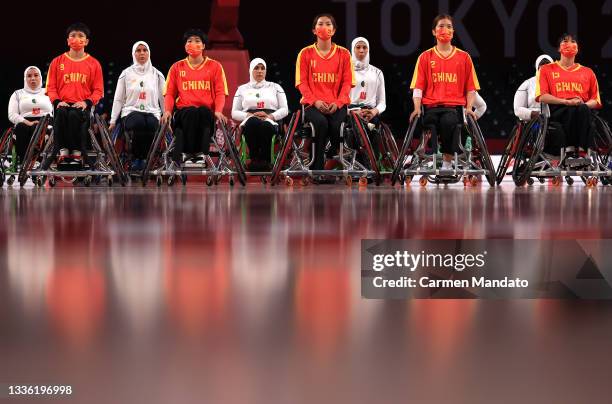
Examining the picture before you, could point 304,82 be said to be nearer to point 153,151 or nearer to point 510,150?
point 153,151

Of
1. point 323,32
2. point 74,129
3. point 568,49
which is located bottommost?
point 74,129

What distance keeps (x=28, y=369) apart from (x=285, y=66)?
30.4 feet

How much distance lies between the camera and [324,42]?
6.77 meters

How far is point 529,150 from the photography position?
283 inches

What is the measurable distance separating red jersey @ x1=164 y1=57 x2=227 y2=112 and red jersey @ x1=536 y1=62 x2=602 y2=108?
78.8 inches

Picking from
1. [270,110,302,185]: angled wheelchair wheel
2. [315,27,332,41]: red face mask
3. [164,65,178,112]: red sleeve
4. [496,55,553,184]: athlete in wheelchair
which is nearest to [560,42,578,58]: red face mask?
[496,55,553,184]: athlete in wheelchair

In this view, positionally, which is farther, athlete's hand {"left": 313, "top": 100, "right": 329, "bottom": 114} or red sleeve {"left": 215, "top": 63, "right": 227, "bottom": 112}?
red sleeve {"left": 215, "top": 63, "right": 227, "bottom": 112}

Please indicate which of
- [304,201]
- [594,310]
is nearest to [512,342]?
[594,310]

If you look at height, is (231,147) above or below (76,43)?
below

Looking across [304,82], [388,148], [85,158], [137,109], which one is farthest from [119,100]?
[388,148]

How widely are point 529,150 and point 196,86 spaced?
2268mm

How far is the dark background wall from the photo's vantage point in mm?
9938

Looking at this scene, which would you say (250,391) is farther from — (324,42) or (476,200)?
(324,42)

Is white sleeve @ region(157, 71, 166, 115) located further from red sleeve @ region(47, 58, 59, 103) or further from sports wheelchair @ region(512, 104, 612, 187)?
sports wheelchair @ region(512, 104, 612, 187)
